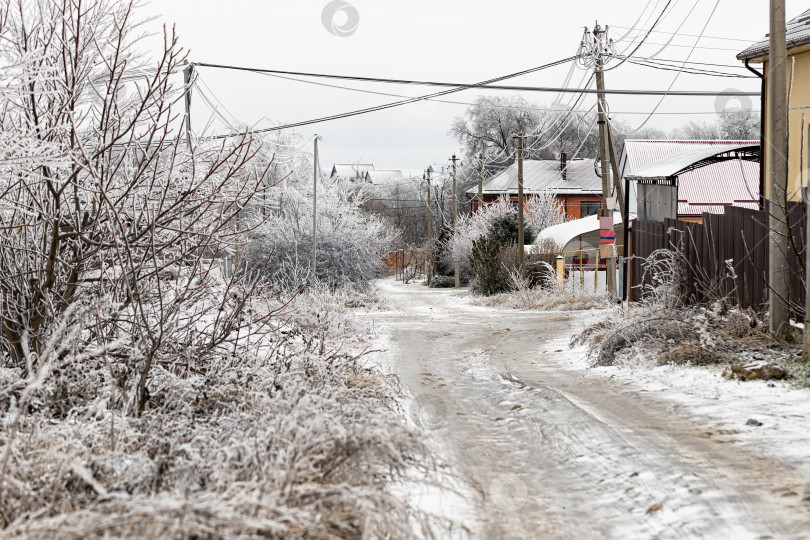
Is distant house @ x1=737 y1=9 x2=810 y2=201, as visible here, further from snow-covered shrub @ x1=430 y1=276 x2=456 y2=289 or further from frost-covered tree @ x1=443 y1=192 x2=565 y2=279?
snow-covered shrub @ x1=430 y1=276 x2=456 y2=289

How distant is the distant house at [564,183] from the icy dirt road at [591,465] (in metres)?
47.0

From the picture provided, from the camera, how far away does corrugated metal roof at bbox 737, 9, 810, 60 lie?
40.3 ft

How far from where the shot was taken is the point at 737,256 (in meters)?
10.3

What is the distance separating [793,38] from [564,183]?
1739 inches

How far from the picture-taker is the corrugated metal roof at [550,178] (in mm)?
55594

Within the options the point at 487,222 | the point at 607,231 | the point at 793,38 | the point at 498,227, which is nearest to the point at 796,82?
the point at 793,38

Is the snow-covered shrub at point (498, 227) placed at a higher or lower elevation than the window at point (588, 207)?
lower

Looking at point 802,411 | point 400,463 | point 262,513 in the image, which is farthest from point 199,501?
point 802,411

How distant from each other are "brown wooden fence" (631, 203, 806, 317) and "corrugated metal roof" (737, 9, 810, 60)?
3376mm

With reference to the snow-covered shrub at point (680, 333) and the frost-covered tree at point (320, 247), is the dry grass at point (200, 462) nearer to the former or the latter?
the snow-covered shrub at point (680, 333)

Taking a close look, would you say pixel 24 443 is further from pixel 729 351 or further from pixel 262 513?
pixel 729 351

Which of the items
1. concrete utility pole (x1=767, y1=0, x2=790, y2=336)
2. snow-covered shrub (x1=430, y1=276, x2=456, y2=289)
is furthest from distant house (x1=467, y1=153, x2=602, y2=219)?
concrete utility pole (x1=767, y1=0, x2=790, y2=336)

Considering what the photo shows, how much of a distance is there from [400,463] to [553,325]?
13.4 m

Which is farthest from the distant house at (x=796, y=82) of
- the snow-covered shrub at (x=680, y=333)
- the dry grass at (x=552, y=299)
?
the dry grass at (x=552, y=299)
